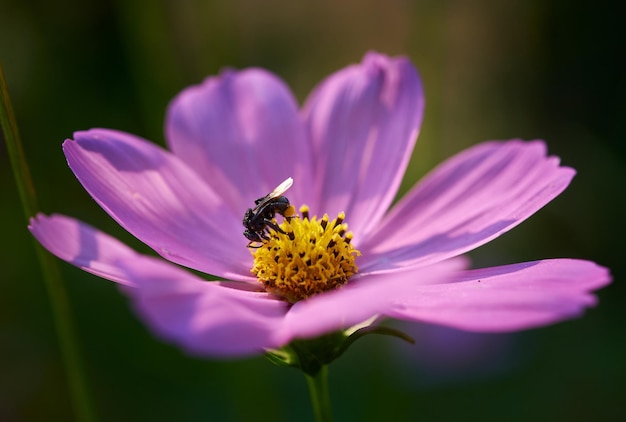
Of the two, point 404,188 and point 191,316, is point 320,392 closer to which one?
point 191,316

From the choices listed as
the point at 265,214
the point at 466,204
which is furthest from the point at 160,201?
the point at 466,204

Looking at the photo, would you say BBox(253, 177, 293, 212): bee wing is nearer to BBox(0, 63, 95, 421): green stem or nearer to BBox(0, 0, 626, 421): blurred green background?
BBox(0, 63, 95, 421): green stem

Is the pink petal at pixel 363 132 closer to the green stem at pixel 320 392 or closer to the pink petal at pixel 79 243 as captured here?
the green stem at pixel 320 392

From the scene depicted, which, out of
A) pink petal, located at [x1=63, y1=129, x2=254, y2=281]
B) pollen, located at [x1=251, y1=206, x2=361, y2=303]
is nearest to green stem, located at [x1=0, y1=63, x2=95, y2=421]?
pink petal, located at [x1=63, y1=129, x2=254, y2=281]

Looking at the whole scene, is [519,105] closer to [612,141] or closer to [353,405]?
[612,141]

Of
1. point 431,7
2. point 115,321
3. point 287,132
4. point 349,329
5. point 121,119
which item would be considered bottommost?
point 349,329

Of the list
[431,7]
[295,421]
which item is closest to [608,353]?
[295,421]
